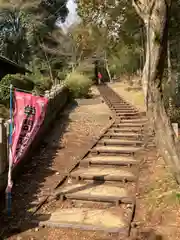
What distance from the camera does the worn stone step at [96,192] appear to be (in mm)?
5973

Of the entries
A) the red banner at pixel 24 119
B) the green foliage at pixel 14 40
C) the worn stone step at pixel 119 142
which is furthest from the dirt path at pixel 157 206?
the green foliage at pixel 14 40

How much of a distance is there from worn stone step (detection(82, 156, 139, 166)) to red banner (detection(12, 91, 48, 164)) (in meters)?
1.95

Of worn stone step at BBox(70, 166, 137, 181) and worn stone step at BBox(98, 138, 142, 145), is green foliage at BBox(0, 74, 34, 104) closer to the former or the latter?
worn stone step at BBox(98, 138, 142, 145)

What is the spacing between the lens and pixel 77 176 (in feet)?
23.3

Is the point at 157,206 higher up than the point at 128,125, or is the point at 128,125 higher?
the point at 128,125

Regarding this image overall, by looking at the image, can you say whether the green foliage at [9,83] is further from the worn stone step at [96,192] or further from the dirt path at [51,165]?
the worn stone step at [96,192]

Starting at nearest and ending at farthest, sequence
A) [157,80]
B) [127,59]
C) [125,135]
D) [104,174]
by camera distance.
Result: [157,80], [104,174], [125,135], [127,59]

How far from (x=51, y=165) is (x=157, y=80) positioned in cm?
376

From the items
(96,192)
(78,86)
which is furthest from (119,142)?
(78,86)

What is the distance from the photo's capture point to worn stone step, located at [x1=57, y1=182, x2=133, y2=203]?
19.6 ft

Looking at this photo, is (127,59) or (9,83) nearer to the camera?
(9,83)

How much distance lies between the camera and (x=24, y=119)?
6.45 metres

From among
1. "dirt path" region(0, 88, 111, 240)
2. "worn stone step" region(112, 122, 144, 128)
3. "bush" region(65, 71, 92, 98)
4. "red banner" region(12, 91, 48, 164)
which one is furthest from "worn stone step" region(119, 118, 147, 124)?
"bush" region(65, 71, 92, 98)

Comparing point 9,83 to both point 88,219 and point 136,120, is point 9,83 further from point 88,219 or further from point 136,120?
point 88,219
